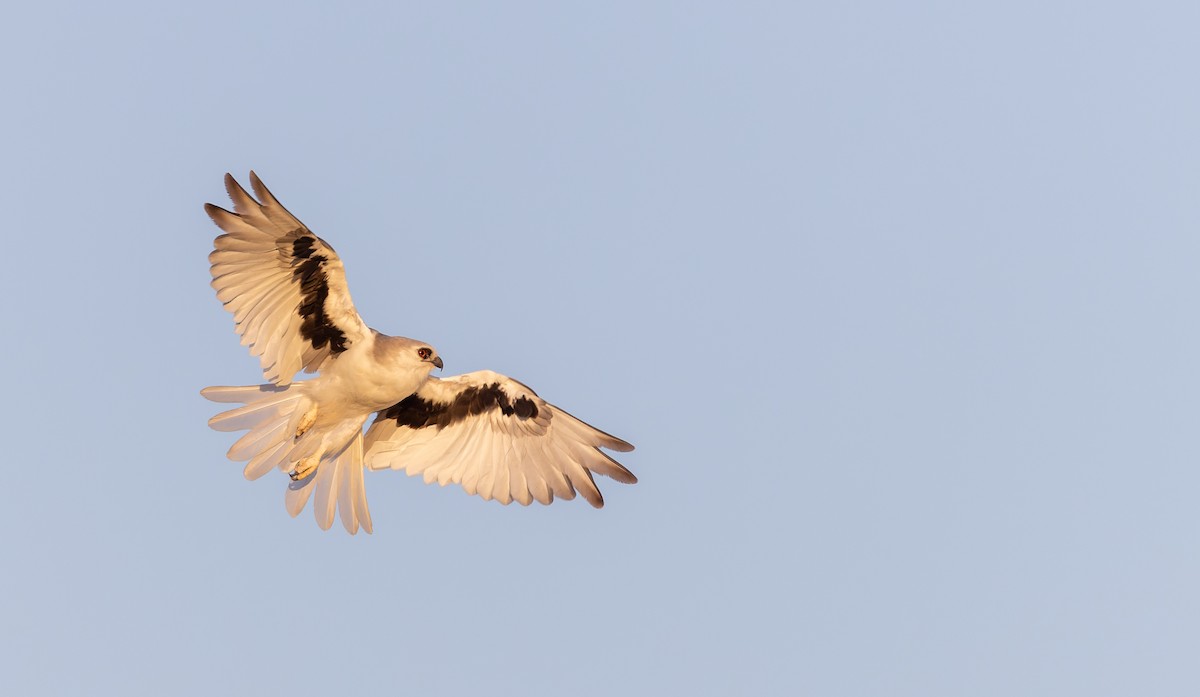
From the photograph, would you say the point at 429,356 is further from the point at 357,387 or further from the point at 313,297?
the point at 313,297

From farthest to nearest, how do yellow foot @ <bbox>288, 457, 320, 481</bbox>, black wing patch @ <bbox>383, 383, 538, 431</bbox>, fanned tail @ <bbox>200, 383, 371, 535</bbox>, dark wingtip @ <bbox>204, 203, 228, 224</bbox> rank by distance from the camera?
black wing patch @ <bbox>383, 383, 538, 431</bbox>, yellow foot @ <bbox>288, 457, 320, 481</bbox>, fanned tail @ <bbox>200, 383, 371, 535</bbox>, dark wingtip @ <bbox>204, 203, 228, 224</bbox>

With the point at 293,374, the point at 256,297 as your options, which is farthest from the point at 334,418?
the point at 256,297

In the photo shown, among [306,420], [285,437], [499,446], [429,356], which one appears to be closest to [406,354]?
[429,356]

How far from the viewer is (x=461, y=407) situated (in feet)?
61.0

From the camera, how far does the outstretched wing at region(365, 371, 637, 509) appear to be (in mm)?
18469

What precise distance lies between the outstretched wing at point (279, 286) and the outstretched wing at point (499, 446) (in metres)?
2.03

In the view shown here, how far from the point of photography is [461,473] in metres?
18.6

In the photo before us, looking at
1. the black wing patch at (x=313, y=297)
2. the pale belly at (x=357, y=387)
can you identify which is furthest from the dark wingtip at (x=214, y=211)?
the pale belly at (x=357, y=387)

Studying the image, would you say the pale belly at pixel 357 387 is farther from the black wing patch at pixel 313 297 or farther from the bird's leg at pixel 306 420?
the black wing patch at pixel 313 297

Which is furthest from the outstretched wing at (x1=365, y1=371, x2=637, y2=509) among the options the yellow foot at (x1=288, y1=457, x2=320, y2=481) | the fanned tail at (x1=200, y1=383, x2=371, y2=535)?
the yellow foot at (x1=288, y1=457, x2=320, y2=481)

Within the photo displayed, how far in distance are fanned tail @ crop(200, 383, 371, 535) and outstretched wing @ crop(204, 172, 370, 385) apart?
1.12ft

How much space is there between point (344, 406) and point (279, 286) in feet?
5.41

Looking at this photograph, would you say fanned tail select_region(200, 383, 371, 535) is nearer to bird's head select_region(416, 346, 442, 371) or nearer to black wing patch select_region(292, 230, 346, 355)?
black wing patch select_region(292, 230, 346, 355)

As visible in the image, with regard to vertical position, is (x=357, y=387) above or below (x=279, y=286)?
below
